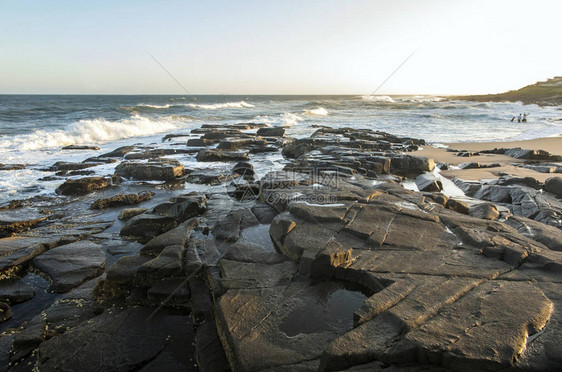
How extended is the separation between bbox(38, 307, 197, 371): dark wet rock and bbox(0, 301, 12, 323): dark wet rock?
980mm

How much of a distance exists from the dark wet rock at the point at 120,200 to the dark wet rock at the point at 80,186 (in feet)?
5.02

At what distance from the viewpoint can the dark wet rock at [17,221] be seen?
6.51m

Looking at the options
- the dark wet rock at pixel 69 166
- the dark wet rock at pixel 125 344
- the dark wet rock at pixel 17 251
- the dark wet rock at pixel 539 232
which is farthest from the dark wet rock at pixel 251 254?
the dark wet rock at pixel 69 166

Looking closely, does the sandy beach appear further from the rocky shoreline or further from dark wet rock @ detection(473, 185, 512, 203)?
the rocky shoreline

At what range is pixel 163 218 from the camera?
22.0ft

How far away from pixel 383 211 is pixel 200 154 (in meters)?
9.96

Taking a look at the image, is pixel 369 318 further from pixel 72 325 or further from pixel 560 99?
pixel 560 99

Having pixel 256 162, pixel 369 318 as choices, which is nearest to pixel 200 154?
pixel 256 162

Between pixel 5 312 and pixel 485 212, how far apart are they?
25.3 feet

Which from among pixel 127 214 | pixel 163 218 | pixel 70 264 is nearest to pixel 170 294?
pixel 70 264

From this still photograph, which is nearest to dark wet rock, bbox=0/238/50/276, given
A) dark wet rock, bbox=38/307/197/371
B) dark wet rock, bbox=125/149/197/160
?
dark wet rock, bbox=38/307/197/371

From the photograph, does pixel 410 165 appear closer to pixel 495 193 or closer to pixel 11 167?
pixel 495 193

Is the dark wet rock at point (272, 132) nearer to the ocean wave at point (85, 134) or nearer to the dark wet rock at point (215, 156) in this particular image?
the dark wet rock at point (215, 156)

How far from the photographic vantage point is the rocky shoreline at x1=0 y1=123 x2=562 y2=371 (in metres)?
2.78
